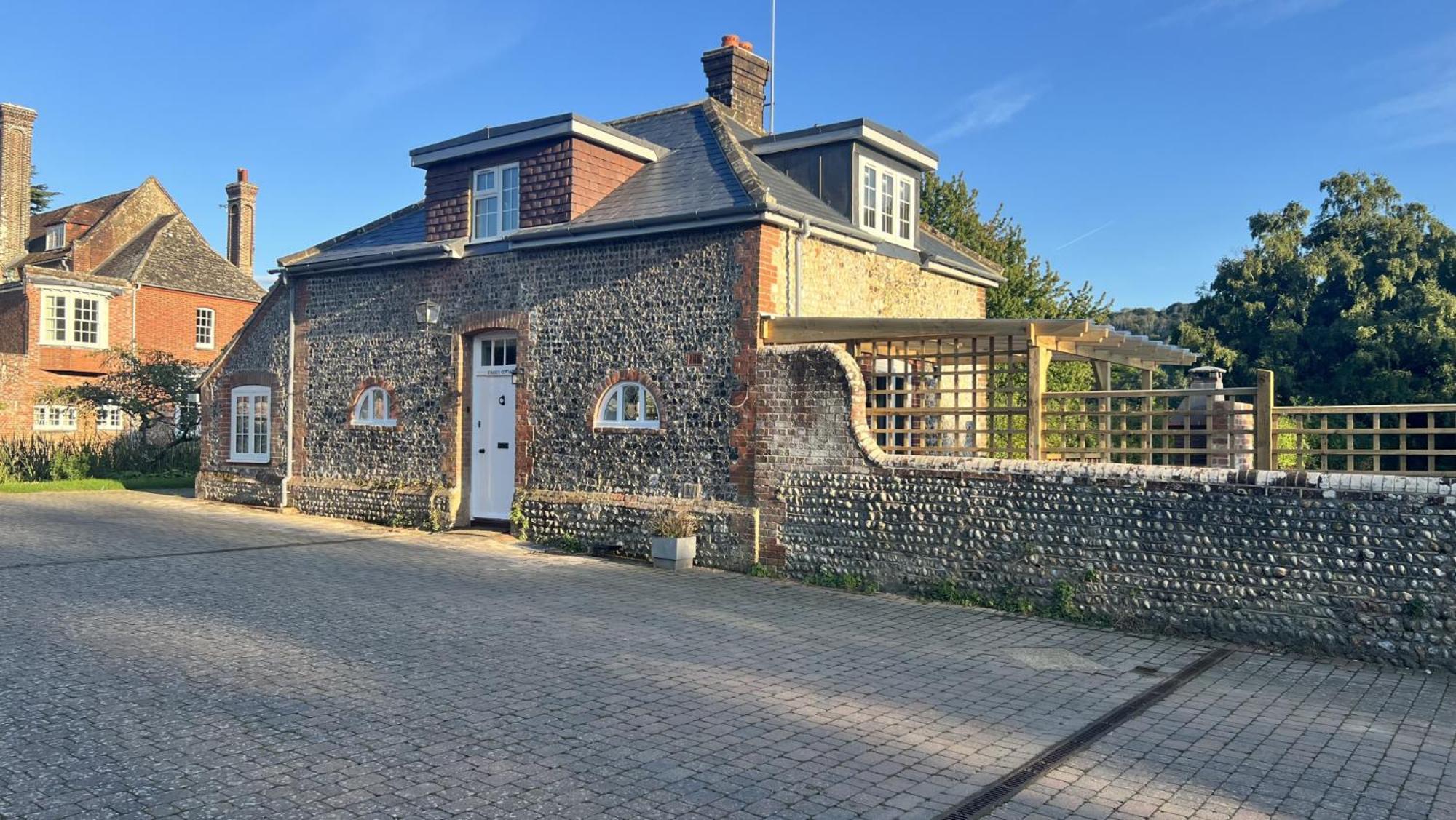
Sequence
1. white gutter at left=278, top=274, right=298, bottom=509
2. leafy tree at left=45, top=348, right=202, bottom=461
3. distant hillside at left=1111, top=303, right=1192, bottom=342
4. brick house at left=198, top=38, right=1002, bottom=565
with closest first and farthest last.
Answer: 1. brick house at left=198, top=38, right=1002, bottom=565
2. white gutter at left=278, top=274, right=298, bottom=509
3. leafy tree at left=45, top=348, right=202, bottom=461
4. distant hillside at left=1111, top=303, right=1192, bottom=342

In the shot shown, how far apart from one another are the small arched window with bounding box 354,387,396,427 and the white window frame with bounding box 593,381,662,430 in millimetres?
4456

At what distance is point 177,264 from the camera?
1359 inches

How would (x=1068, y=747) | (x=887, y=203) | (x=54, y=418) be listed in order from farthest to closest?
(x=54, y=418)
(x=887, y=203)
(x=1068, y=747)

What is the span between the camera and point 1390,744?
20.1 ft

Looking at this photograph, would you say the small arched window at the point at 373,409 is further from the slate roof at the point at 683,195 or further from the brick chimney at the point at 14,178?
the brick chimney at the point at 14,178

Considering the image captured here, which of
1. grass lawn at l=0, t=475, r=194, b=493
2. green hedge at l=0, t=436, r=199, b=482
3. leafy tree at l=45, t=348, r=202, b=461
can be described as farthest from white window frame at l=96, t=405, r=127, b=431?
grass lawn at l=0, t=475, r=194, b=493

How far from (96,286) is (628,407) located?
85.7 feet

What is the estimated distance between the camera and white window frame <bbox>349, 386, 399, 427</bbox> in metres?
16.3

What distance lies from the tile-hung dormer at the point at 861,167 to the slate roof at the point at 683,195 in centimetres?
22

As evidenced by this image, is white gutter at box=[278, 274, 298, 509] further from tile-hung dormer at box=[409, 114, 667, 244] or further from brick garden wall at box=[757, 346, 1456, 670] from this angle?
brick garden wall at box=[757, 346, 1456, 670]

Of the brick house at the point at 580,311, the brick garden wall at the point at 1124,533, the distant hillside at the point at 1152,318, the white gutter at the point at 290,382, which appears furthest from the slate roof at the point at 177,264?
the distant hillside at the point at 1152,318

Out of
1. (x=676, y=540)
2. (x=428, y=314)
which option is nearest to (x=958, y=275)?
(x=676, y=540)

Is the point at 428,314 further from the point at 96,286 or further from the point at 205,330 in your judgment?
the point at 205,330

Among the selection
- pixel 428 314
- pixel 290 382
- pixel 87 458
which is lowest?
pixel 87 458
